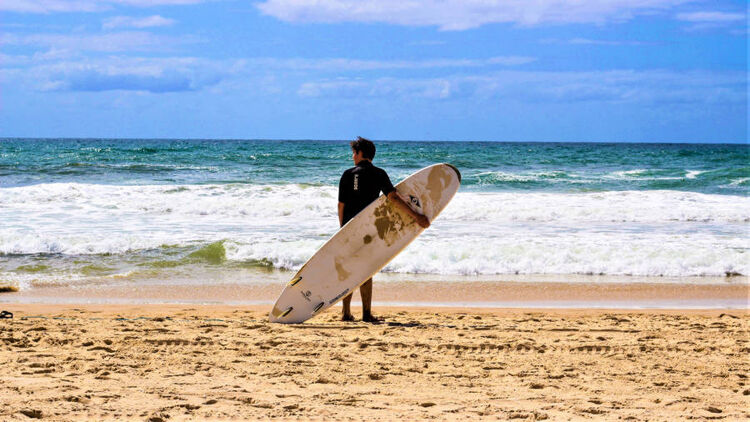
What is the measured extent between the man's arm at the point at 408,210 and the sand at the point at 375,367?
0.75m

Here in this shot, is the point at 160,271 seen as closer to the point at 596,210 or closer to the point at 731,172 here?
the point at 596,210

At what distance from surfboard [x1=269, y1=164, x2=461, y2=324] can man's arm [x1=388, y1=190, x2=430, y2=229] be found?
0.50 ft

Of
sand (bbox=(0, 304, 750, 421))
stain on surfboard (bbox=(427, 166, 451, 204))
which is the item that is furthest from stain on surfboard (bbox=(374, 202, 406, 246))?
sand (bbox=(0, 304, 750, 421))

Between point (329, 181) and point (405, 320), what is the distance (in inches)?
539

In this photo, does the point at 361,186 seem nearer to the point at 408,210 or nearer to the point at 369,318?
the point at 408,210

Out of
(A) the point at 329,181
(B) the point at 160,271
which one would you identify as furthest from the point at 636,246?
(A) the point at 329,181

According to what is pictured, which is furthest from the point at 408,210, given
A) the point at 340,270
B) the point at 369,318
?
the point at 369,318

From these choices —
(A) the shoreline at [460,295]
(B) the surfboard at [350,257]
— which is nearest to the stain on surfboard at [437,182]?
(B) the surfboard at [350,257]

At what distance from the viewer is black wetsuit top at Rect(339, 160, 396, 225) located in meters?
4.88

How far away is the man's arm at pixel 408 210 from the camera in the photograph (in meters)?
4.88

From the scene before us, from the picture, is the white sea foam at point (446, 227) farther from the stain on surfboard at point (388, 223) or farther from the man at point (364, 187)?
the man at point (364, 187)

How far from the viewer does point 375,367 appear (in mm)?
3754

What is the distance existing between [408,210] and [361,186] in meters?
0.38

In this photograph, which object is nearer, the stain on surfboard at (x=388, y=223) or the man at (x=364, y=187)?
the man at (x=364, y=187)
